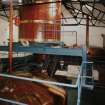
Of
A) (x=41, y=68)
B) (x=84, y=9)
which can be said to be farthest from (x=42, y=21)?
(x=84, y=9)

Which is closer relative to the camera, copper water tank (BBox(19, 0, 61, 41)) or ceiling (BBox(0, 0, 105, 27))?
copper water tank (BBox(19, 0, 61, 41))

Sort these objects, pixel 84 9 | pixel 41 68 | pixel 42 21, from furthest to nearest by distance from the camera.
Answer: pixel 84 9 → pixel 41 68 → pixel 42 21

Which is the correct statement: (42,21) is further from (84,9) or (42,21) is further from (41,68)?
(84,9)

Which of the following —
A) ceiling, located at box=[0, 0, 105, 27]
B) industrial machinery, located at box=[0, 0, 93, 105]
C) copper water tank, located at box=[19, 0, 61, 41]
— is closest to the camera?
industrial machinery, located at box=[0, 0, 93, 105]

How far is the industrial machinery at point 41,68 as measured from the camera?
2.62m

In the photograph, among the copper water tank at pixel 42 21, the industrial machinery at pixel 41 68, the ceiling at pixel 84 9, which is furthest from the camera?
the ceiling at pixel 84 9

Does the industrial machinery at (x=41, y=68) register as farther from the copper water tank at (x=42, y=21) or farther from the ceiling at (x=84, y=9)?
the ceiling at (x=84, y=9)

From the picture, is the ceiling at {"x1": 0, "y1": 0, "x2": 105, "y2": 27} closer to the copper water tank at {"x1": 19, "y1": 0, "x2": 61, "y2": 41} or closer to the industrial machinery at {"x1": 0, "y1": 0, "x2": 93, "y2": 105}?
the copper water tank at {"x1": 19, "y1": 0, "x2": 61, "y2": 41}

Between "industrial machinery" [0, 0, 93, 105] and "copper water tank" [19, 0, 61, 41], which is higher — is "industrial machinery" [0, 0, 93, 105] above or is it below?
below

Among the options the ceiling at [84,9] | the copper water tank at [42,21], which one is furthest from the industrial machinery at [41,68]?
the ceiling at [84,9]

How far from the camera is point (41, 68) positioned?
3943 mm

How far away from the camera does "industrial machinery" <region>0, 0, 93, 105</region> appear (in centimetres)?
262

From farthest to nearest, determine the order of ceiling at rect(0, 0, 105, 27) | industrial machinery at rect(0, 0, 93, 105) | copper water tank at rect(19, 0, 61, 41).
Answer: ceiling at rect(0, 0, 105, 27), copper water tank at rect(19, 0, 61, 41), industrial machinery at rect(0, 0, 93, 105)


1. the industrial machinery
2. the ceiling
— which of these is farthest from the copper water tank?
the ceiling
